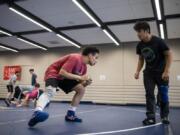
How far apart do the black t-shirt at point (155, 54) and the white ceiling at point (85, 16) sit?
334 centimetres

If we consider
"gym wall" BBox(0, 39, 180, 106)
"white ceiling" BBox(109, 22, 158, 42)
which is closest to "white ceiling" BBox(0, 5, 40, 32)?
"white ceiling" BBox(109, 22, 158, 42)

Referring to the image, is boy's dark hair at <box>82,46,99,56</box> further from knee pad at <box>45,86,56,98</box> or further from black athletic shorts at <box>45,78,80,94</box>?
knee pad at <box>45,86,56,98</box>

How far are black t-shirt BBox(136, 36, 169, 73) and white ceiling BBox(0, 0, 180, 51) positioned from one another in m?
3.34

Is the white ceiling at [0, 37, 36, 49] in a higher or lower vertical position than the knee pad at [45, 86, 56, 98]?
higher

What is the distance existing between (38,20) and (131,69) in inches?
213

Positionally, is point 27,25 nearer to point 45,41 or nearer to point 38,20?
point 38,20

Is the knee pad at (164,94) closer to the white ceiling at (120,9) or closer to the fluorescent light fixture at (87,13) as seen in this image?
the white ceiling at (120,9)

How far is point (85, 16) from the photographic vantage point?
7484mm

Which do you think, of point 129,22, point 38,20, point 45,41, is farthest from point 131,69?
point 38,20

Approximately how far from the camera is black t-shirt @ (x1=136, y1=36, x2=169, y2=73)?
3.28m

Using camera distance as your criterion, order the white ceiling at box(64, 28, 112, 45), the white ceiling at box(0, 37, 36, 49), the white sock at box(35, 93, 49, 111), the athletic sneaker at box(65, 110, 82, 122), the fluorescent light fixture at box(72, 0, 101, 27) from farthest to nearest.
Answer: the white ceiling at box(0, 37, 36, 49) → the white ceiling at box(64, 28, 112, 45) → the fluorescent light fixture at box(72, 0, 101, 27) → the athletic sneaker at box(65, 110, 82, 122) → the white sock at box(35, 93, 49, 111)

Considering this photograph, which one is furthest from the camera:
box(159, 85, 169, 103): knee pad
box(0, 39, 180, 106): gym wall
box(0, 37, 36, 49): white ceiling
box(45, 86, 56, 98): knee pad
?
box(0, 37, 36, 49): white ceiling

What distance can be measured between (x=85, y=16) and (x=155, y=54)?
464 cm

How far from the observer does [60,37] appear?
10281mm
